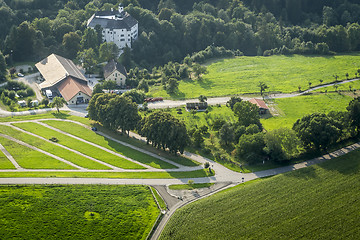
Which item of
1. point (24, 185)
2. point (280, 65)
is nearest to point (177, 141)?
point (24, 185)

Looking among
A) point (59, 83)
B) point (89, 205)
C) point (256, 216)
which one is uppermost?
point (59, 83)

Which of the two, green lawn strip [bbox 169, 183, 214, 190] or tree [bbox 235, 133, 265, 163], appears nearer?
green lawn strip [bbox 169, 183, 214, 190]

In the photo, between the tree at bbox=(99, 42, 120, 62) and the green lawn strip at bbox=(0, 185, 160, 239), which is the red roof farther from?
the tree at bbox=(99, 42, 120, 62)

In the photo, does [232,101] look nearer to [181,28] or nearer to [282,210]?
[282,210]

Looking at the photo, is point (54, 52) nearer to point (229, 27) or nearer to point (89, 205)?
point (229, 27)

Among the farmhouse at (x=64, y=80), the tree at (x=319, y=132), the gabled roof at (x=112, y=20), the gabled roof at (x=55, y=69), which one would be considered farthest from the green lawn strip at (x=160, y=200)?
the gabled roof at (x=112, y=20)

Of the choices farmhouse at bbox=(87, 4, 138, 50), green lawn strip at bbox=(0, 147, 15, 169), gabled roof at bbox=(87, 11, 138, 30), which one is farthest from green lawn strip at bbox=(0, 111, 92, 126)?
gabled roof at bbox=(87, 11, 138, 30)

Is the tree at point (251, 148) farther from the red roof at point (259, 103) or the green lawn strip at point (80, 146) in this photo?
the red roof at point (259, 103)
